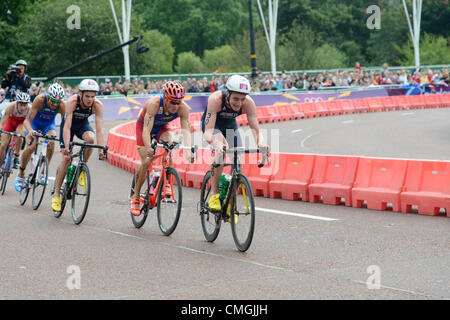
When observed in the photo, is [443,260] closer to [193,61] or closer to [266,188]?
[266,188]

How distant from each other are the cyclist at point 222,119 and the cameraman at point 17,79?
796 cm

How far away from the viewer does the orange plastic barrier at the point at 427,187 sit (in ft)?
36.9

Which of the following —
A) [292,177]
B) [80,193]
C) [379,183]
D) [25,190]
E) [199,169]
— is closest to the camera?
[80,193]

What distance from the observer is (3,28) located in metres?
60.3

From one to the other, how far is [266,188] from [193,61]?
67350 millimetres

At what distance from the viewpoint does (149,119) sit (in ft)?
32.3

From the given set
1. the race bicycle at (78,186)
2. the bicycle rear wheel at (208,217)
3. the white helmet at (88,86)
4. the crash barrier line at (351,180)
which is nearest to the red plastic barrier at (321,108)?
the crash barrier line at (351,180)

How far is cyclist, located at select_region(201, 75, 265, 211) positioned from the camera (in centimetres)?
895

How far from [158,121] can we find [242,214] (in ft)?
6.97

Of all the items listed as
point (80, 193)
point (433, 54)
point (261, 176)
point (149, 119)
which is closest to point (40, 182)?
point (80, 193)

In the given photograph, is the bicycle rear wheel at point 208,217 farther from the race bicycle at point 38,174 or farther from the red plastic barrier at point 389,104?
the red plastic barrier at point 389,104

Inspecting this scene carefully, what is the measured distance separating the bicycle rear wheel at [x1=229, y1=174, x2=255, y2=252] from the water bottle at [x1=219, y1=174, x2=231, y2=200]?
0.57ft

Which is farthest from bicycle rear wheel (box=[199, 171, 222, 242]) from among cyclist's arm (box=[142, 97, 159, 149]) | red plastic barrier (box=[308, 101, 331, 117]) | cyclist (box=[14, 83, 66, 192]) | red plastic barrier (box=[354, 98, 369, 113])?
red plastic barrier (box=[354, 98, 369, 113])

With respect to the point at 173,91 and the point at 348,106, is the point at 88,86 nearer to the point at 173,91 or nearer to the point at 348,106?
the point at 173,91
